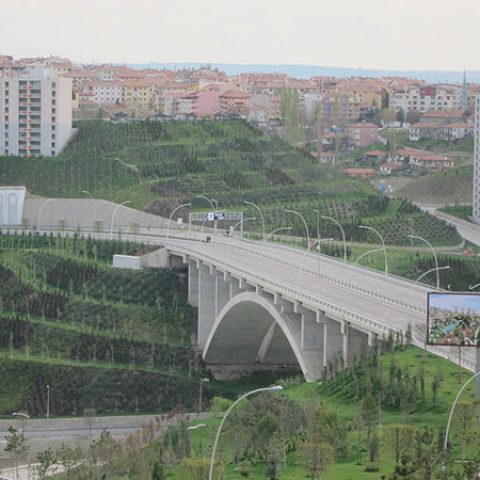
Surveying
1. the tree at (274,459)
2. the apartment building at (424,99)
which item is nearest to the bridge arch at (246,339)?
the tree at (274,459)

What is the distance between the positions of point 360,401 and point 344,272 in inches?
1111

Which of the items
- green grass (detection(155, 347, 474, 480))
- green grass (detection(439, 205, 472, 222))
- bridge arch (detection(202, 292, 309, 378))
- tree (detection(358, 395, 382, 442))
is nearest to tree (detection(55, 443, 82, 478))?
green grass (detection(155, 347, 474, 480))

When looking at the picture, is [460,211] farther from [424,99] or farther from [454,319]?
[454,319]

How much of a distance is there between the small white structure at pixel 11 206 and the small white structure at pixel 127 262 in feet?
48.0

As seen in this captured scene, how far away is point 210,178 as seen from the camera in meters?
114

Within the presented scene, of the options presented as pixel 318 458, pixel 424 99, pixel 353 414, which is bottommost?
pixel 353 414

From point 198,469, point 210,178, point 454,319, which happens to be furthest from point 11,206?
point 198,469

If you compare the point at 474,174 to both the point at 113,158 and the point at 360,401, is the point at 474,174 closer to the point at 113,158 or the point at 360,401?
the point at 113,158

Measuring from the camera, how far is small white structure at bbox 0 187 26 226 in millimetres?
107188

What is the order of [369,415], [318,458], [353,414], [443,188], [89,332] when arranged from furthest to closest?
[443,188] → [89,332] → [353,414] → [369,415] → [318,458]

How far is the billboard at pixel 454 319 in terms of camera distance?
5247cm

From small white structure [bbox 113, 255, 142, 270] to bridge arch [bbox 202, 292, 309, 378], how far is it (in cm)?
953

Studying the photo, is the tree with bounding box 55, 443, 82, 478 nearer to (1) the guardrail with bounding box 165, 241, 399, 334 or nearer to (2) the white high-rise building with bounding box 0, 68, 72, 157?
(1) the guardrail with bounding box 165, 241, 399, 334

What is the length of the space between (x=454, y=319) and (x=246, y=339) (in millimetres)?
31035
